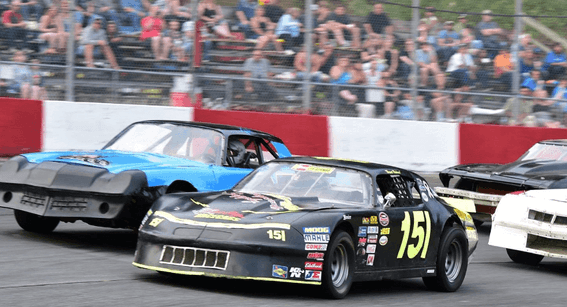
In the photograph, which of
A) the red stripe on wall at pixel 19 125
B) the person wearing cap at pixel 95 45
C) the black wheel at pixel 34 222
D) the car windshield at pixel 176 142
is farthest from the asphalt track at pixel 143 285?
the person wearing cap at pixel 95 45

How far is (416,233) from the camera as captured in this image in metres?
7.04

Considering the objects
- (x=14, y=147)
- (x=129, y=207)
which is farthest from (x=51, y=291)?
(x=14, y=147)

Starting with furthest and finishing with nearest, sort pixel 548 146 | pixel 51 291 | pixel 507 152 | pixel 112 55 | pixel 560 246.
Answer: pixel 507 152 < pixel 112 55 < pixel 548 146 < pixel 560 246 < pixel 51 291

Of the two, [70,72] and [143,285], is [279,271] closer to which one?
[143,285]

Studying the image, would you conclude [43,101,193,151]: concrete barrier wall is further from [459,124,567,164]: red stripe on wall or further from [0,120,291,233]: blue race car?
[459,124,567,164]: red stripe on wall

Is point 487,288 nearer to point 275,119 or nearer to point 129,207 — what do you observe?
point 129,207

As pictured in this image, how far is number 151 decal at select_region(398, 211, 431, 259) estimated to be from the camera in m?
6.89

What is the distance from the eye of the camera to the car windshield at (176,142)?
28.4 feet

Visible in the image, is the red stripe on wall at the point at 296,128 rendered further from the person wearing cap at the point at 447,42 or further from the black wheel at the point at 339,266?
the black wheel at the point at 339,266

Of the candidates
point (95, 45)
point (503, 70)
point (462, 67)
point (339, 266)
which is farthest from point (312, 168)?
point (503, 70)

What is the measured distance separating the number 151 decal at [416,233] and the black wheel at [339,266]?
2.47 ft

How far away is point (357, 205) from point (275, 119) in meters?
8.04

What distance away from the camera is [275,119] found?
14.6m

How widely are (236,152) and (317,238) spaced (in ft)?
10.3
